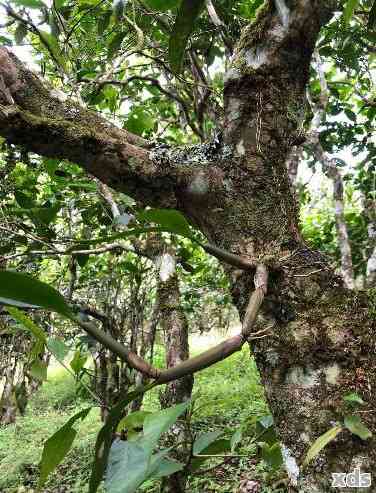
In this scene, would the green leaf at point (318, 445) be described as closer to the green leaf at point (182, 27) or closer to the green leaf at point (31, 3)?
the green leaf at point (182, 27)

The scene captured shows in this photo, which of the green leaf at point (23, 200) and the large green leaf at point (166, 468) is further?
the green leaf at point (23, 200)

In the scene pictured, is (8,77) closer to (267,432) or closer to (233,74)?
(233,74)

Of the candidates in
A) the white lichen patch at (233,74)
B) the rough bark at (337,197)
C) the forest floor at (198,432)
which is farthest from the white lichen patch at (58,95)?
the forest floor at (198,432)

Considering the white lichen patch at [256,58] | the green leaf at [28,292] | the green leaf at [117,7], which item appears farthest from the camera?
the green leaf at [117,7]

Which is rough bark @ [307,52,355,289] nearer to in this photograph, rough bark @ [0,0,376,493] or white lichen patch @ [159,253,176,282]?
white lichen patch @ [159,253,176,282]

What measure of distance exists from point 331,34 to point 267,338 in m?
1.57

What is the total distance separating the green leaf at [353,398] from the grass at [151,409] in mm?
1030

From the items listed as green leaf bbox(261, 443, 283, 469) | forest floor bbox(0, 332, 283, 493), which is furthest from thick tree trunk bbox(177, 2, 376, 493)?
forest floor bbox(0, 332, 283, 493)

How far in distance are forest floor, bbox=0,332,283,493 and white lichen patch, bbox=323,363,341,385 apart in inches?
35.1

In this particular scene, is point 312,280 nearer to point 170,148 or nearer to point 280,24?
point 170,148

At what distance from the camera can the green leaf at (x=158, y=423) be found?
1.51 ft

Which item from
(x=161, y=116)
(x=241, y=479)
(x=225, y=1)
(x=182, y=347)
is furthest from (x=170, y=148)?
(x=161, y=116)

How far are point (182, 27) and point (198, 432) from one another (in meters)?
2.61

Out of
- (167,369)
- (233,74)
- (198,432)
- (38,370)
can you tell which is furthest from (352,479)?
(198,432)
